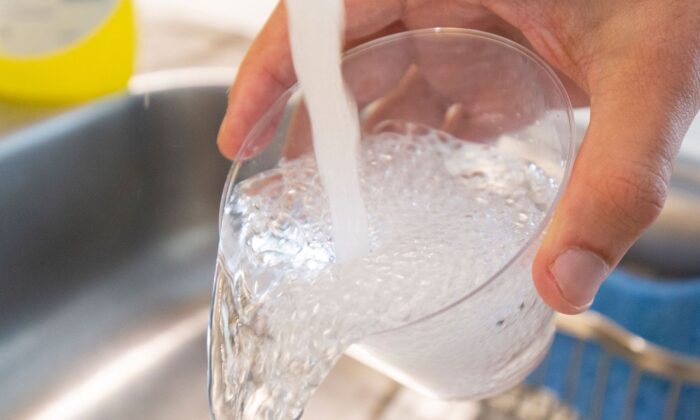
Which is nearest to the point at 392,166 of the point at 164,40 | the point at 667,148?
the point at 667,148

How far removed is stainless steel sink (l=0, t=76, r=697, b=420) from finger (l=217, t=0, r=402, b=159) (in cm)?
18

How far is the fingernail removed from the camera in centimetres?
26

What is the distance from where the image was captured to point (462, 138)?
0.38 metres

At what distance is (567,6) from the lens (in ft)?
1.15

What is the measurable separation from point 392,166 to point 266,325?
4.6 inches

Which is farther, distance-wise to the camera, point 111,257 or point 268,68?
point 111,257

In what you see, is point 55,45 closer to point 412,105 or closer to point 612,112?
point 412,105

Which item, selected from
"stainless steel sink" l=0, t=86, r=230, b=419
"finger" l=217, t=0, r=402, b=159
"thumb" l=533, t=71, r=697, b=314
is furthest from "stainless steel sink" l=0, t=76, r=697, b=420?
"thumb" l=533, t=71, r=697, b=314

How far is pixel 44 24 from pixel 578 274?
17.5 inches

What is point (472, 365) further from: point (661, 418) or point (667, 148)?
point (661, 418)

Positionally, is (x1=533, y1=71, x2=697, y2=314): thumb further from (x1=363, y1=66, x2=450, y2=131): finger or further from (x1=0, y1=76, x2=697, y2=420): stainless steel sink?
(x1=0, y1=76, x2=697, y2=420): stainless steel sink

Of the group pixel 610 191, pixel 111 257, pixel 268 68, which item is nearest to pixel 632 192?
pixel 610 191

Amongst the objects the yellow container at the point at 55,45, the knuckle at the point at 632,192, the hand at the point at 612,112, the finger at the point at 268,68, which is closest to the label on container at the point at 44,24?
the yellow container at the point at 55,45

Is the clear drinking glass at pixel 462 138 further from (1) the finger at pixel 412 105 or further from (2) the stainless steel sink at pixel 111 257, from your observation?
(2) the stainless steel sink at pixel 111 257
